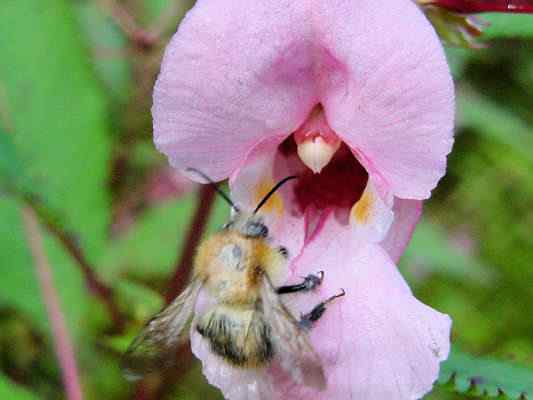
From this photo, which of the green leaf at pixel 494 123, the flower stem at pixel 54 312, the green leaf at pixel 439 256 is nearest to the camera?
the flower stem at pixel 54 312

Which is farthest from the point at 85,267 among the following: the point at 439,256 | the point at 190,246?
the point at 439,256

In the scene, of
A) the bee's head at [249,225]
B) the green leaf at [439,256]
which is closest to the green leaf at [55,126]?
the green leaf at [439,256]

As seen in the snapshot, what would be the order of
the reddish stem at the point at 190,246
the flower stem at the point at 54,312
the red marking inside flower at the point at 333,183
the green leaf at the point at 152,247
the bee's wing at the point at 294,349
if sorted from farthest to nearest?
1. the green leaf at the point at 152,247
2. the flower stem at the point at 54,312
3. the reddish stem at the point at 190,246
4. the red marking inside flower at the point at 333,183
5. the bee's wing at the point at 294,349

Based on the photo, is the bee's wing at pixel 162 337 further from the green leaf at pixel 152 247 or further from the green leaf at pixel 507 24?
the green leaf at pixel 152 247

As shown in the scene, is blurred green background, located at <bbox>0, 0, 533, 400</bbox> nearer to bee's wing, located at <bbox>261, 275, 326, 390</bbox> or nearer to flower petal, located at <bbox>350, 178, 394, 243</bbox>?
flower petal, located at <bbox>350, 178, 394, 243</bbox>

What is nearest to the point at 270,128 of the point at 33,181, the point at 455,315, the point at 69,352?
the point at 33,181

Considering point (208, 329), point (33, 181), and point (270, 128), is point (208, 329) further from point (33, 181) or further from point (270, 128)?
point (33, 181)

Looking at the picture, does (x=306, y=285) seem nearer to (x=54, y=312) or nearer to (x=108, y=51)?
(x=54, y=312)
